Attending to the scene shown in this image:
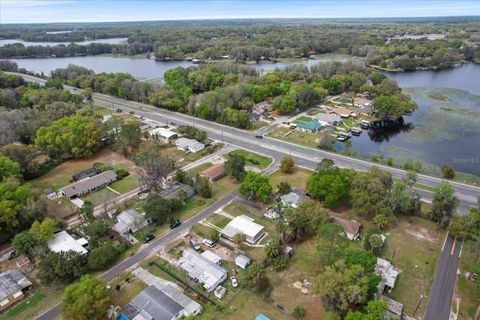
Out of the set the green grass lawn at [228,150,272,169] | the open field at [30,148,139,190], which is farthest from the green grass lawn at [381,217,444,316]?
the open field at [30,148,139,190]

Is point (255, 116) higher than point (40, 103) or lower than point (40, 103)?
lower

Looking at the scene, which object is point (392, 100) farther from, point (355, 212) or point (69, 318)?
point (69, 318)

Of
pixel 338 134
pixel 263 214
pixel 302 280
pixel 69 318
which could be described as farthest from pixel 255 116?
pixel 69 318

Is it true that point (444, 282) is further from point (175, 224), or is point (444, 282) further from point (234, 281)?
point (175, 224)

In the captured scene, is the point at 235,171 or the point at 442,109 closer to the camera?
the point at 235,171

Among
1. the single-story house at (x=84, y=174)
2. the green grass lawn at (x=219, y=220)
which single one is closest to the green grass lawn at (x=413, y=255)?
the green grass lawn at (x=219, y=220)

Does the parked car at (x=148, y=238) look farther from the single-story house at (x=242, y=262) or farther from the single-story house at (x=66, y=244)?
the single-story house at (x=242, y=262)

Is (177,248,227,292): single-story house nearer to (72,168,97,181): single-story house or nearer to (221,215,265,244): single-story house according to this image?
(221,215,265,244): single-story house

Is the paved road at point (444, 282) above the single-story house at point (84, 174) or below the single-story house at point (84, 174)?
below
